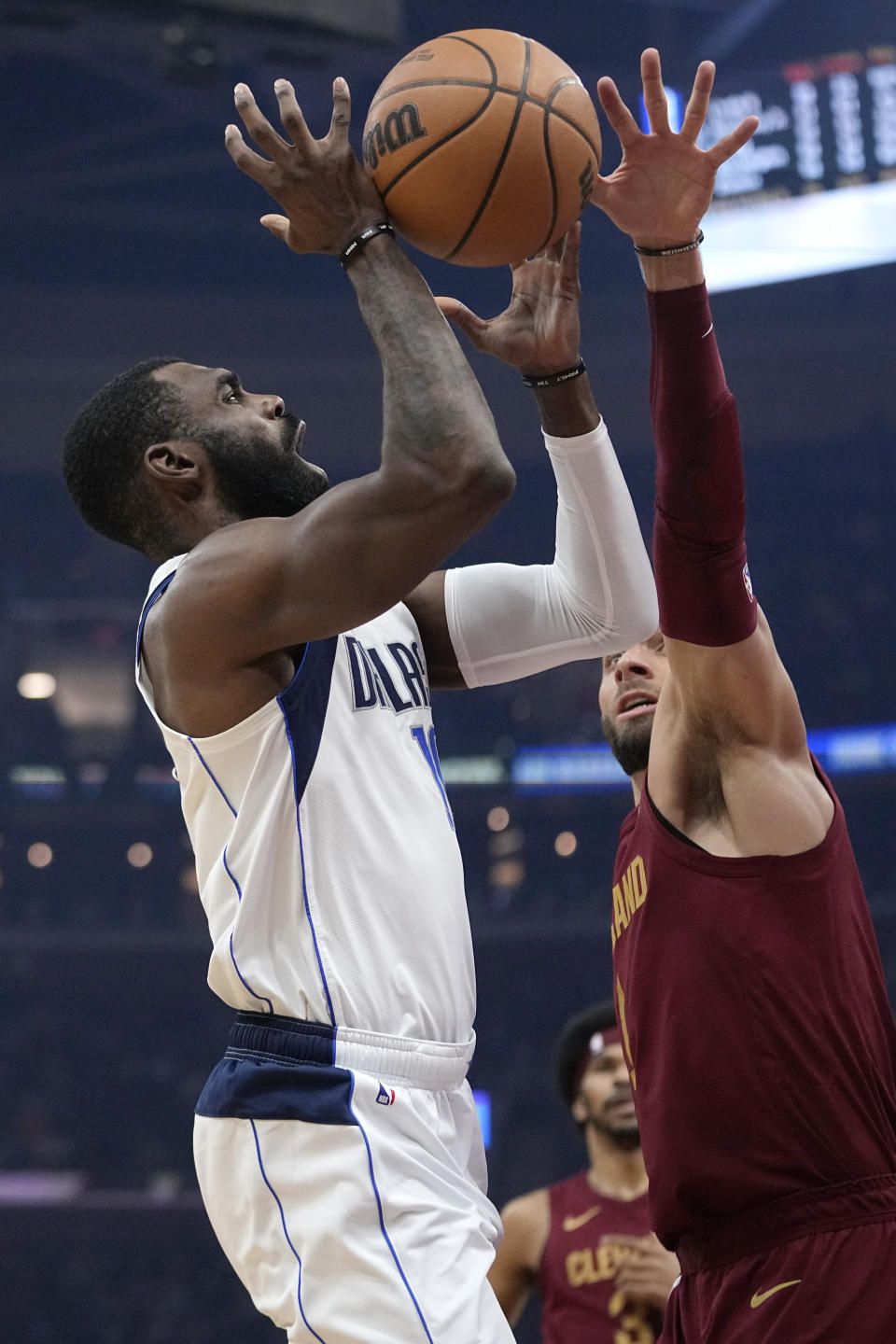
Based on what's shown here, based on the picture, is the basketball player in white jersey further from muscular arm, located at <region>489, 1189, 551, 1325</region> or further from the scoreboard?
the scoreboard

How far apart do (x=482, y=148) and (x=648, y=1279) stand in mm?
3176

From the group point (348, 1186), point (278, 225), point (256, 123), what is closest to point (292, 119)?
point (256, 123)

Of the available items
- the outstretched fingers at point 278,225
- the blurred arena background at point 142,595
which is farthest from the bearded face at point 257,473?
the blurred arena background at point 142,595

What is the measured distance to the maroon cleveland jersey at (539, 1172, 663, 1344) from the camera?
432cm

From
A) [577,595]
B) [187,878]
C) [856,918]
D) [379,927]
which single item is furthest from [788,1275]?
[187,878]

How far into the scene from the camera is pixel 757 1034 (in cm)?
222

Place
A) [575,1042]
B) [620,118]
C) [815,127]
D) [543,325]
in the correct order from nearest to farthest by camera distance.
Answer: [620,118], [543,325], [575,1042], [815,127]

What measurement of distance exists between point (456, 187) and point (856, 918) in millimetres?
1299

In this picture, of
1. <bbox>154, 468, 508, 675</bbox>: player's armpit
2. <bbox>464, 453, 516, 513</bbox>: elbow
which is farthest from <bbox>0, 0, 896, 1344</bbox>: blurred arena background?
<bbox>464, 453, 516, 513</bbox>: elbow

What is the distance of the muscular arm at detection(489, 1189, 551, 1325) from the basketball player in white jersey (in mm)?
2809

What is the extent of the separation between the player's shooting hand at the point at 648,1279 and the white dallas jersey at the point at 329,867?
218 centimetres

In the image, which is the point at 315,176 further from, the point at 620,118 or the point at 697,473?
the point at 697,473

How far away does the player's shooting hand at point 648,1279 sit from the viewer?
4047mm

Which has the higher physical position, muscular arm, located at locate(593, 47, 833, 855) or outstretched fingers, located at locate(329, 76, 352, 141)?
outstretched fingers, located at locate(329, 76, 352, 141)
